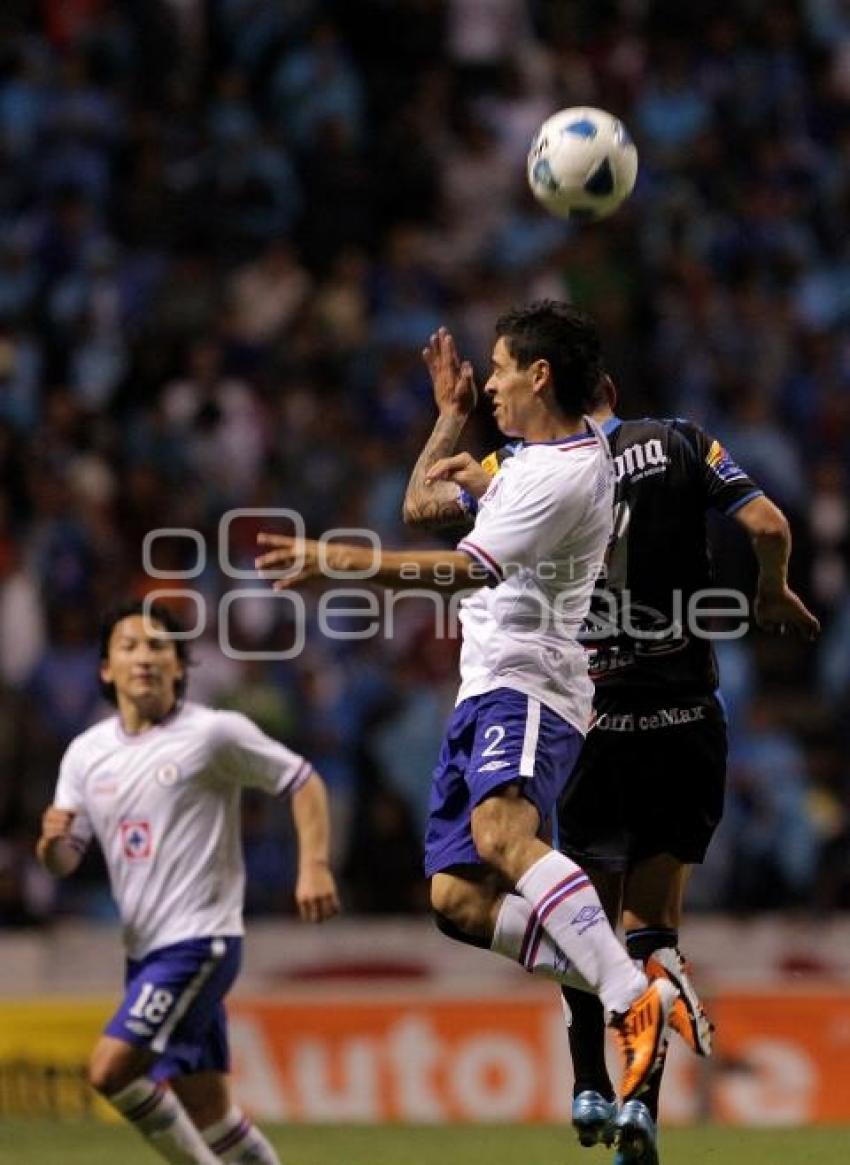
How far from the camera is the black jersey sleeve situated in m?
7.78

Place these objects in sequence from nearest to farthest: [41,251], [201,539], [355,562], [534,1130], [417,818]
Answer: [355,562]
[534,1130]
[417,818]
[201,539]
[41,251]

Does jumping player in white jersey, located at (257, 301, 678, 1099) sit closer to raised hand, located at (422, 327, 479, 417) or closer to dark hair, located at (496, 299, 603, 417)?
dark hair, located at (496, 299, 603, 417)

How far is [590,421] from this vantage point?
7.51 m

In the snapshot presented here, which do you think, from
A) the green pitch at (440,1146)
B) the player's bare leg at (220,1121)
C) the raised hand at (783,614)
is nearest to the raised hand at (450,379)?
the raised hand at (783,614)

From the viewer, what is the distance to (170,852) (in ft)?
29.5

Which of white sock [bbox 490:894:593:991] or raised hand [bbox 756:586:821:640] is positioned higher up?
raised hand [bbox 756:586:821:640]

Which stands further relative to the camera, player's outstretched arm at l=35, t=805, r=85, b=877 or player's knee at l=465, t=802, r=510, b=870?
player's outstretched arm at l=35, t=805, r=85, b=877

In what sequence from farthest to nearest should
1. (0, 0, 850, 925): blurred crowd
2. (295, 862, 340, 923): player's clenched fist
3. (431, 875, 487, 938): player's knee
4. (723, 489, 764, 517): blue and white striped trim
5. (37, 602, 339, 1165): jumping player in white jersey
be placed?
(0, 0, 850, 925): blurred crowd
(37, 602, 339, 1165): jumping player in white jersey
(295, 862, 340, 923): player's clenched fist
(723, 489, 764, 517): blue and white striped trim
(431, 875, 487, 938): player's knee

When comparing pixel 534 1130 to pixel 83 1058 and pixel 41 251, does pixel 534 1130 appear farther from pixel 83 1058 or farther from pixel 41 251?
pixel 41 251

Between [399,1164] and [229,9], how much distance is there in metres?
9.56

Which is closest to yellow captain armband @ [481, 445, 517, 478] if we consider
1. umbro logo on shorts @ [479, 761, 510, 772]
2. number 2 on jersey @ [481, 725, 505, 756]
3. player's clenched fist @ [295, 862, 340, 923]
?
number 2 on jersey @ [481, 725, 505, 756]

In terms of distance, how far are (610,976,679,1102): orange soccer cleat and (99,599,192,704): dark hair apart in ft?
8.98

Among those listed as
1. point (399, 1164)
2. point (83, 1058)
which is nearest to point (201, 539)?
point (83, 1058)

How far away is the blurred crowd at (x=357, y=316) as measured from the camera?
13.4m
